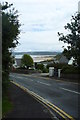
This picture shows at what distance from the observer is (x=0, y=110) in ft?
49.5

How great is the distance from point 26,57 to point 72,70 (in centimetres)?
6008

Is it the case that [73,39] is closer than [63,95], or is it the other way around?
[63,95]

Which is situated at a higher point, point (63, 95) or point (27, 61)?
point (27, 61)

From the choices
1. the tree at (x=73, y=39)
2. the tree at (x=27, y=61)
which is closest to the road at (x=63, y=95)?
the tree at (x=73, y=39)

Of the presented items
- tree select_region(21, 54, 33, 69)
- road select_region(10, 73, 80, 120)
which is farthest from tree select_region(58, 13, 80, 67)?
tree select_region(21, 54, 33, 69)

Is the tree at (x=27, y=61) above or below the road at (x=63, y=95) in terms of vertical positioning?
above

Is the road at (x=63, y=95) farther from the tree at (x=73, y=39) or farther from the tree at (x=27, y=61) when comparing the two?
the tree at (x=27, y=61)

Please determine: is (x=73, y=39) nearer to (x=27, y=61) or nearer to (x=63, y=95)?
(x=63, y=95)

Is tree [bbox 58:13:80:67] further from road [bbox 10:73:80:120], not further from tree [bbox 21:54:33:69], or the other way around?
tree [bbox 21:54:33:69]

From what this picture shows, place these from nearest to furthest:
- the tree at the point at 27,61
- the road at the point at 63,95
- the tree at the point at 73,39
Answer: the road at the point at 63,95
the tree at the point at 73,39
the tree at the point at 27,61

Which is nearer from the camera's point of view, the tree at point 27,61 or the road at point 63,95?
the road at point 63,95

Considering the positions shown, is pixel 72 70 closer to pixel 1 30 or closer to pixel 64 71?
pixel 64 71

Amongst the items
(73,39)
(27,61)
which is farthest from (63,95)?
(27,61)

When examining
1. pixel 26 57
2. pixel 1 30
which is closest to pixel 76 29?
pixel 1 30
